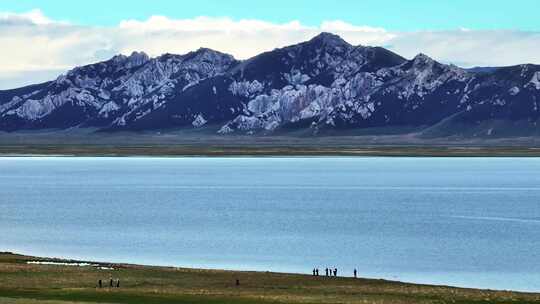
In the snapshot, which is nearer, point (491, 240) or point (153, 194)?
point (491, 240)

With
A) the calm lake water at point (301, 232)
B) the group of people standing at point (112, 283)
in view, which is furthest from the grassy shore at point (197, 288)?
the calm lake water at point (301, 232)

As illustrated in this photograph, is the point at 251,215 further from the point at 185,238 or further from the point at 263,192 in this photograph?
the point at 263,192

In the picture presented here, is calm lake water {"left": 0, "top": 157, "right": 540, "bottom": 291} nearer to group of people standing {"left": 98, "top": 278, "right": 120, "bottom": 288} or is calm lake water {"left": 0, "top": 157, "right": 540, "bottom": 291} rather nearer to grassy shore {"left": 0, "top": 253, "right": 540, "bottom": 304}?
grassy shore {"left": 0, "top": 253, "right": 540, "bottom": 304}

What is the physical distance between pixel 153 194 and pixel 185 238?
265ft

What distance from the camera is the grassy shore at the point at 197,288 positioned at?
64.1 m

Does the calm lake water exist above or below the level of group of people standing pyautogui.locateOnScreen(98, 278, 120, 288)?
below

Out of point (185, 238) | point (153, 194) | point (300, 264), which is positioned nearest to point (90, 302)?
point (300, 264)

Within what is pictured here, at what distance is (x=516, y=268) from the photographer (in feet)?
298

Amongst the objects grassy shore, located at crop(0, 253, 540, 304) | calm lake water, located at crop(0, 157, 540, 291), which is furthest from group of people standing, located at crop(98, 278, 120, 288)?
calm lake water, located at crop(0, 157, 540, 291)

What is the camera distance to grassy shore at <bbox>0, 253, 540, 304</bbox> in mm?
64062

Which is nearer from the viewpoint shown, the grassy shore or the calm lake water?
the grassy shore

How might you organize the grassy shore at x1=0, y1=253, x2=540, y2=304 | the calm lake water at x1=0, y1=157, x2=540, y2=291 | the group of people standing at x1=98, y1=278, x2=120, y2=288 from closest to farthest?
the grassy shore at x1=0, y1=253, x2=540, y2=304 < the group of people standing at x1=98, y1=278, x2=120, y2=288 < the calm lake water at x1=0, y1=157, x2=540, y2=291

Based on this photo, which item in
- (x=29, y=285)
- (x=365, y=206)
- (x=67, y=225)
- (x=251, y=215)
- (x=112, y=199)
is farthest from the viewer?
(x=112, y=199)

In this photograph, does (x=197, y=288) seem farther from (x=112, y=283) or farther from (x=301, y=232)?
(x=301, y=232)
